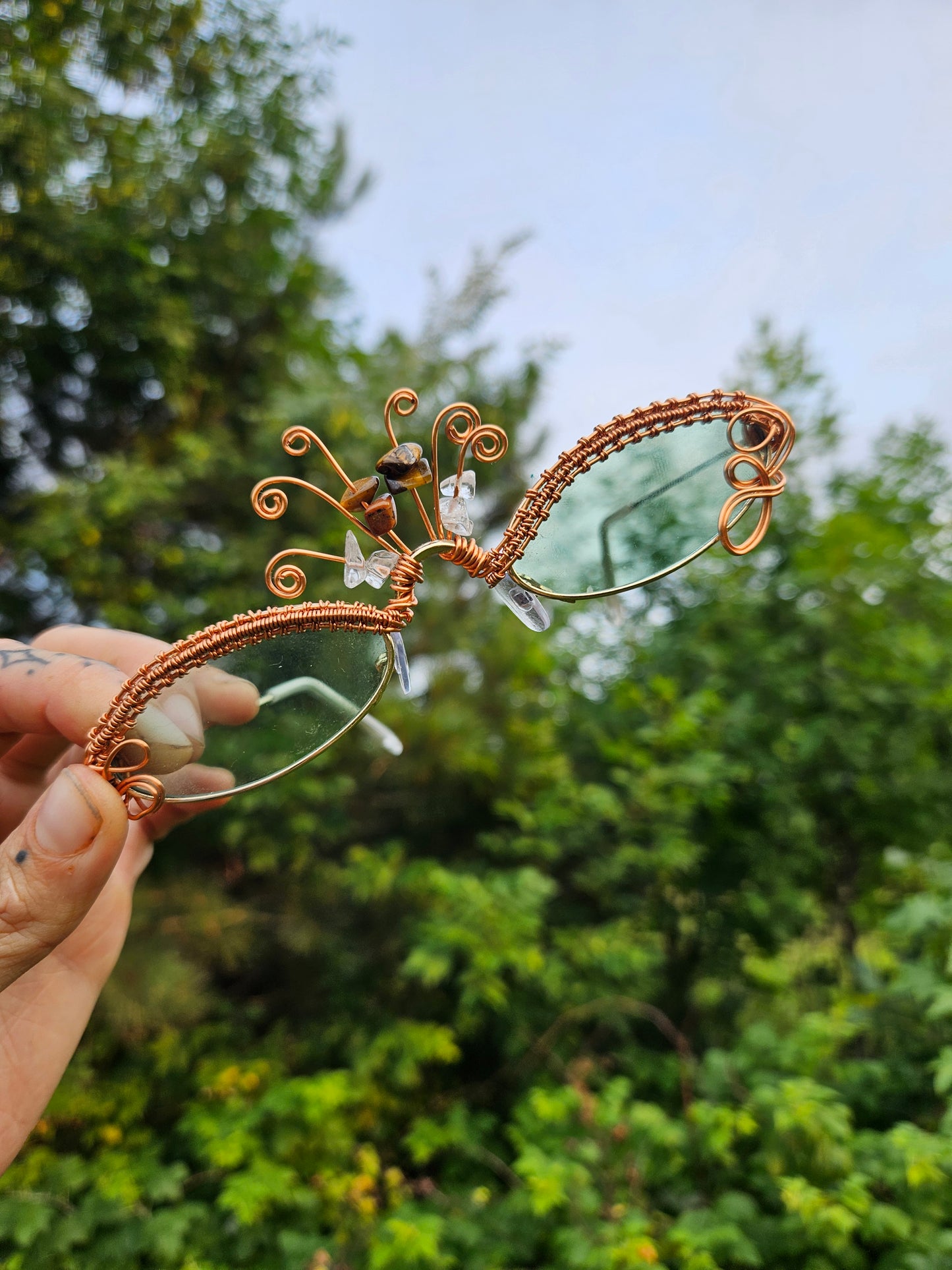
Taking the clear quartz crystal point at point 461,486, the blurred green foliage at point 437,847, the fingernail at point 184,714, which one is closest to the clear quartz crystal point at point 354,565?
the clear quartz crystal point at point 461,486

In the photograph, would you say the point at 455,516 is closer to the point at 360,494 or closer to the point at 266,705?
the point at 360,494

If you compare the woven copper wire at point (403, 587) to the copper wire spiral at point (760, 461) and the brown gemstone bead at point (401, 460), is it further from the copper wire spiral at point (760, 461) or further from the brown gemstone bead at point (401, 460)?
the copper wire spiral at point (760, 461)

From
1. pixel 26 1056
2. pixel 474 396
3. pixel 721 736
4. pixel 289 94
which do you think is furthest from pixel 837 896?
pixel 289 94

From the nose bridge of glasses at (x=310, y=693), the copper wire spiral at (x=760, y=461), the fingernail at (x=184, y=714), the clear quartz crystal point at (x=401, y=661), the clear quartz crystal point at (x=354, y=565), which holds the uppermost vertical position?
the copper wire spiral at (x=760, y=461)

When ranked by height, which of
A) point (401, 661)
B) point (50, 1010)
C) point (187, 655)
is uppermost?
point (401, 661)

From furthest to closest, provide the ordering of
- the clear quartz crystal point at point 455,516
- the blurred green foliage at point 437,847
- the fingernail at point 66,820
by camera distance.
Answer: the blurred green foliage at point 437,847, the clear quartz crystal point at point 455,516, the fingernail at point 66,820

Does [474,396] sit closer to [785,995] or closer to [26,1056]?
[26,1056]

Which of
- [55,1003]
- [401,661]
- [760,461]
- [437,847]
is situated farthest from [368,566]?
[437,847]
